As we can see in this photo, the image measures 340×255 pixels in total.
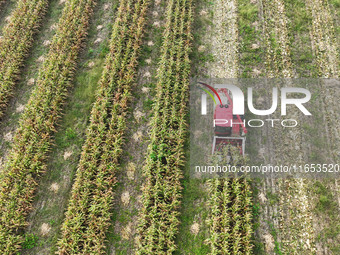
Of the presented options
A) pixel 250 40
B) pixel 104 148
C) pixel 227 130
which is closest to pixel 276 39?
pixel 250 40

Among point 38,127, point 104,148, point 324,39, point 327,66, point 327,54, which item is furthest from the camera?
point 324,39

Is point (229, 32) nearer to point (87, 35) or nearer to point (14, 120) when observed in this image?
point (87, 35)

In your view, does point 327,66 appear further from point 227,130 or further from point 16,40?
point 16,40

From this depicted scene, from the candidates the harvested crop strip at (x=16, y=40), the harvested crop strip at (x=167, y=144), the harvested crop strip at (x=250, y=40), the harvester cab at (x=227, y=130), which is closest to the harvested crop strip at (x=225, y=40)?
the harvested crop strip at (x=250, y=40)

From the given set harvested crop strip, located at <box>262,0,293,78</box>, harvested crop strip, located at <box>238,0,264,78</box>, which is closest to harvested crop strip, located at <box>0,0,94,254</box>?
harvested crop strip, located at <box>238,0,264,78</box>

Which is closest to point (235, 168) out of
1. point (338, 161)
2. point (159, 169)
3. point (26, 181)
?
point (159, 169)

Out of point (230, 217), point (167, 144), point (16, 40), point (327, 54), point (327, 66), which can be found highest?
point (16, 40)
